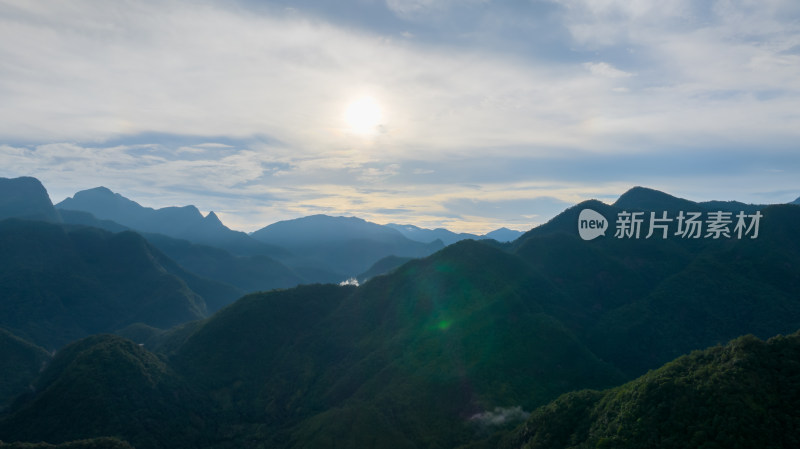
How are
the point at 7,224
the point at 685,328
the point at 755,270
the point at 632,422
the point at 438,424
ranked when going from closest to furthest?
the point at 632,422
the point at 438,424
the point at 685,328
the point at 755,270
the point at 7,224

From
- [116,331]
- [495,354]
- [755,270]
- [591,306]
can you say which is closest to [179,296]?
[116,331]

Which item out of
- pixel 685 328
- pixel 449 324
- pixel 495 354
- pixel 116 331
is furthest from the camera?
pixel 116 331

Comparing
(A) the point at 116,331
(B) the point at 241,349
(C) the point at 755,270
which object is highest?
(C) the point at 755,270

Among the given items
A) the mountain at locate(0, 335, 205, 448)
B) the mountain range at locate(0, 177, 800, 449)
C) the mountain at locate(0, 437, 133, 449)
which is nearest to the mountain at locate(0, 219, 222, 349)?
the mountain range at locate(0, 177, 800, 449)

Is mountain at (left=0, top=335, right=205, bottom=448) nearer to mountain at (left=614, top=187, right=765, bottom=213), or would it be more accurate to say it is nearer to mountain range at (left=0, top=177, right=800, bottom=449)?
mountain range at (left=0, top=177, right=800, bottom=449)

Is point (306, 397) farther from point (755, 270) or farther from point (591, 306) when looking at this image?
point (755, 270)

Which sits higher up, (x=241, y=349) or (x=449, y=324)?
(x=449, y=324)
